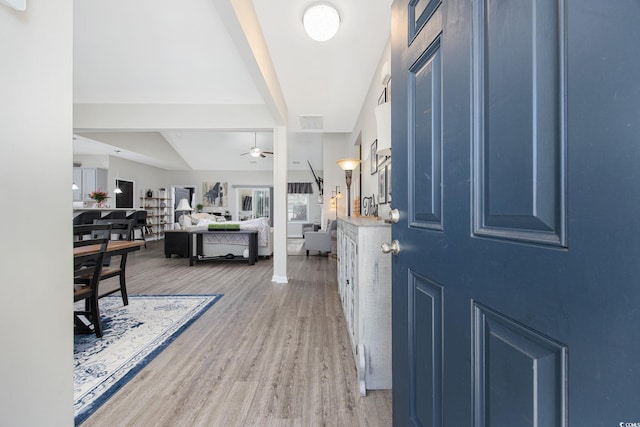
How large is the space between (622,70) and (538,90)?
0.40ft

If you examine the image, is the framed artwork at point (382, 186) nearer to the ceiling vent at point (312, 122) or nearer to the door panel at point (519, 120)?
the ceiling vent at point (312, 122)

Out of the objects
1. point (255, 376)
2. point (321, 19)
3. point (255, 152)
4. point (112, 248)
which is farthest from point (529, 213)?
point (255, 152)

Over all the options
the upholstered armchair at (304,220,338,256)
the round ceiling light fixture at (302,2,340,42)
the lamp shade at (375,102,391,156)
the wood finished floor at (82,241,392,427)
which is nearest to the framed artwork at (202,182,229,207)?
the upholstered armchair at (304,220,338,256)

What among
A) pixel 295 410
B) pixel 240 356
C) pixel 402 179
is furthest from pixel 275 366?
pixel 402 179

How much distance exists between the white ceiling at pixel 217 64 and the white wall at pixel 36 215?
1467 mm

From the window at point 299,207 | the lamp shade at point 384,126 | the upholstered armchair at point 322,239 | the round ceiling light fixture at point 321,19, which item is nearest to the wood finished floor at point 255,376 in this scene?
the lamp shade at point 384,126

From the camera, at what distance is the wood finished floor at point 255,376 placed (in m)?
1.49

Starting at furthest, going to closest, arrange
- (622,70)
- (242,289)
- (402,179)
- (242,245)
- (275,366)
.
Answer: (242,245) → (242,289) → (275,366) → (402,179) → (622,70)

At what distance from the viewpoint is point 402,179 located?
1.06 m

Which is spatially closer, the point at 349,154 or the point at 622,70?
the point at 622,70

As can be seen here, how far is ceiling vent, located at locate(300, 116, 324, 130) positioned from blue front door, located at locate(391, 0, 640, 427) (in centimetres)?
399

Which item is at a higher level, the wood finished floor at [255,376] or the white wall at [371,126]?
the white wall at [371,126]

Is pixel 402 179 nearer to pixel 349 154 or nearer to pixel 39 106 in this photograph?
pixel 39 106

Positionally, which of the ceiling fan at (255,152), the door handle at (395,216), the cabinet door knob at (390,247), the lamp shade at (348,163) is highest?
the ceiling fan at (255,152)
